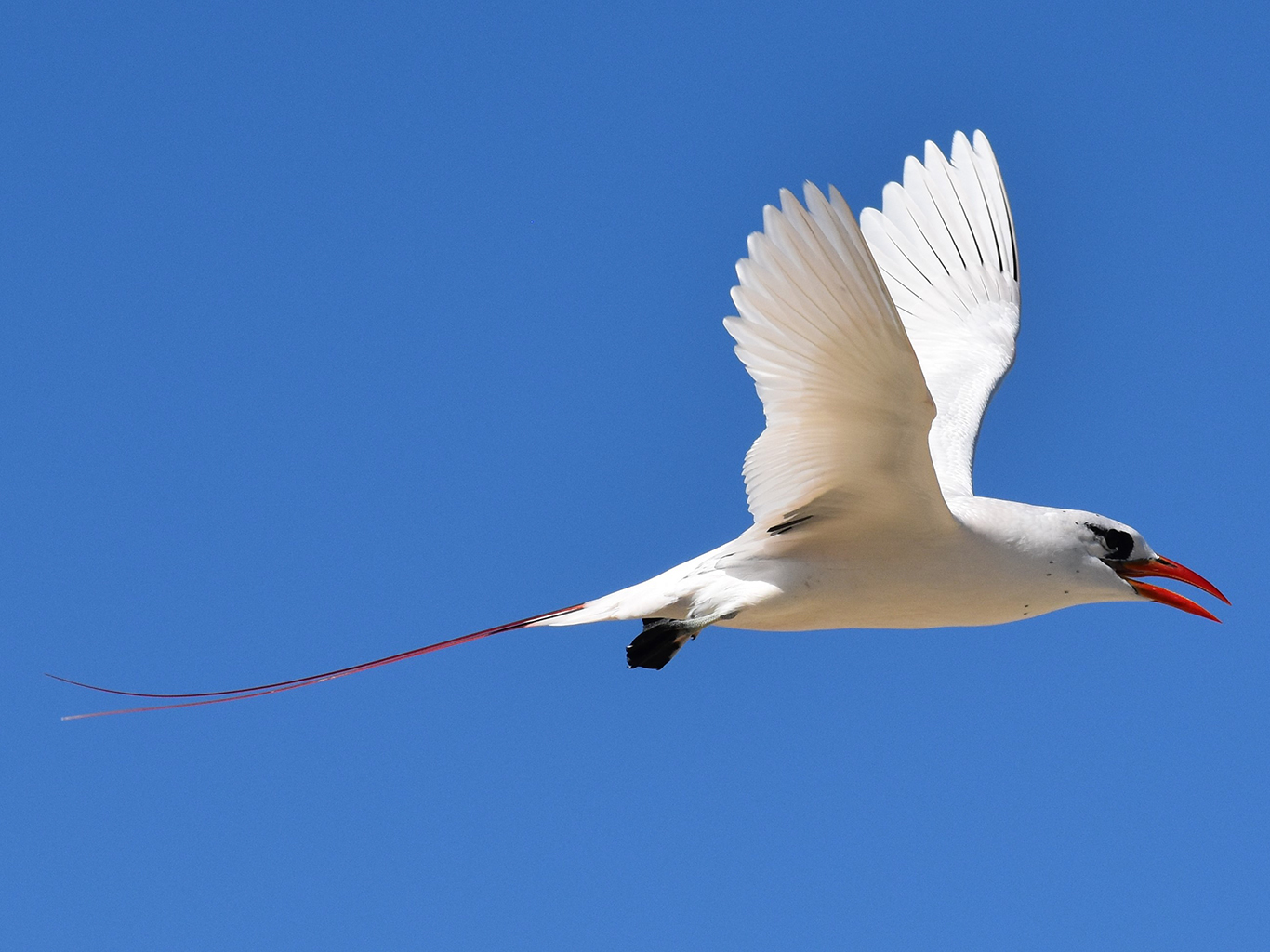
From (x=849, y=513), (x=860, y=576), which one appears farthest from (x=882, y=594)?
(x=849, y=513)

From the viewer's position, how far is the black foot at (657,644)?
8.94m

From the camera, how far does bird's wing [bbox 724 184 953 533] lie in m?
7.14

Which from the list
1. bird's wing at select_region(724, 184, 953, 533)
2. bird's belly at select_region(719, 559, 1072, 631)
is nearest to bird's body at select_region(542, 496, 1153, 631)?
bird's belly at select_region(719, 559, 1072, 631)

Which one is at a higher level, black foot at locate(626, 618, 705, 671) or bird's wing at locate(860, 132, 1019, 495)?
bird's wing at locate(860, 132, 1019, 495)

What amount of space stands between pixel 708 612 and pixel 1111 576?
2.78 meters

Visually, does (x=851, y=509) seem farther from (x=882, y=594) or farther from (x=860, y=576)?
(x=882, y=594)

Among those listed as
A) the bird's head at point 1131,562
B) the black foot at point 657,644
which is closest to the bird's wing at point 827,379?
the black foot at point 657,644

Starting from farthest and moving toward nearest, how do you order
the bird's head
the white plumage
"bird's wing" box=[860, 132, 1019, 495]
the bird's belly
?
"bird's wing" box=[860, 132, 1019, 495], the bird's head, the bird's belly, the white plumage

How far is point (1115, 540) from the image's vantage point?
386 inches

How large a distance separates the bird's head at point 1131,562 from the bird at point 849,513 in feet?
0.04

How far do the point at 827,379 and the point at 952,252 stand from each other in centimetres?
503

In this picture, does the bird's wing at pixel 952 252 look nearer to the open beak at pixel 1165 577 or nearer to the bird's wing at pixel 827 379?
the open beak at pixel 1165 577

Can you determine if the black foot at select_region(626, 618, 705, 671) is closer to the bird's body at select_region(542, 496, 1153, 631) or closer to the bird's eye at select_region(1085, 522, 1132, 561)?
the bird's body at select_region(542, 496, 1153, 631)

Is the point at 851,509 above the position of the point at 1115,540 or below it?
above
